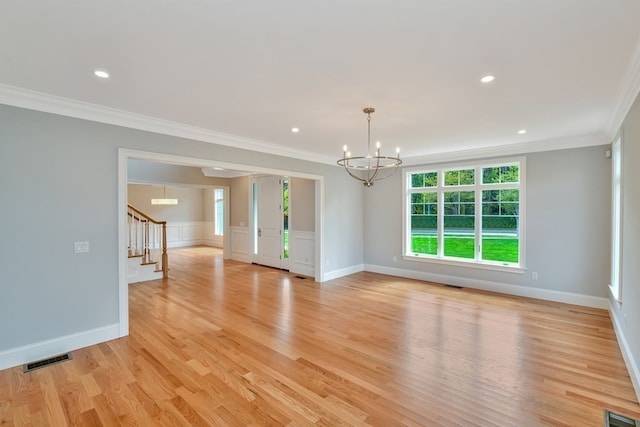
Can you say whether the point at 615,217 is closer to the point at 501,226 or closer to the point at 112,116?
the point at 501,226

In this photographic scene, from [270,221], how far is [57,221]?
5.05m

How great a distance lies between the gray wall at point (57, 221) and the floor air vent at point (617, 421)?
4773 mm

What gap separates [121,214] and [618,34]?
16.0ft

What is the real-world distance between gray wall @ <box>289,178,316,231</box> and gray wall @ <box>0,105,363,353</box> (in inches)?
140

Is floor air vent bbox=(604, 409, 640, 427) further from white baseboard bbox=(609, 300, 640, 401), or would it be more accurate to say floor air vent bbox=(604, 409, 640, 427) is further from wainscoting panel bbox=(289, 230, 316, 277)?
wainscoting panel bbox=(289, 230, 316, 277)

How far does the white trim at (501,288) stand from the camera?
15.0ft

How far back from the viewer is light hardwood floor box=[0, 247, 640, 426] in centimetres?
221

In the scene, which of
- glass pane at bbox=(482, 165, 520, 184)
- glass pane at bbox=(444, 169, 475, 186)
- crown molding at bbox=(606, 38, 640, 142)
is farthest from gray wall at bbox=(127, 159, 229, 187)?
crown molding at bbox=(606, 38, 640, 142)

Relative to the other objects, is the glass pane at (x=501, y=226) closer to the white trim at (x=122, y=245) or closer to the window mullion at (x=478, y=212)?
the window mullion at (x=478, y=212)

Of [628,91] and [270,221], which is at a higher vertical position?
[628,91]

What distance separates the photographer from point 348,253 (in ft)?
22.9

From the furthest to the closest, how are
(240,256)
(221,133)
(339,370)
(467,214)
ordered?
(240,256) < (467,214) < (221,133) < (339,370)

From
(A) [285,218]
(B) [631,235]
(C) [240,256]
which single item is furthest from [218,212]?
(B) [631,235]

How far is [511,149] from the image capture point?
5.20m
